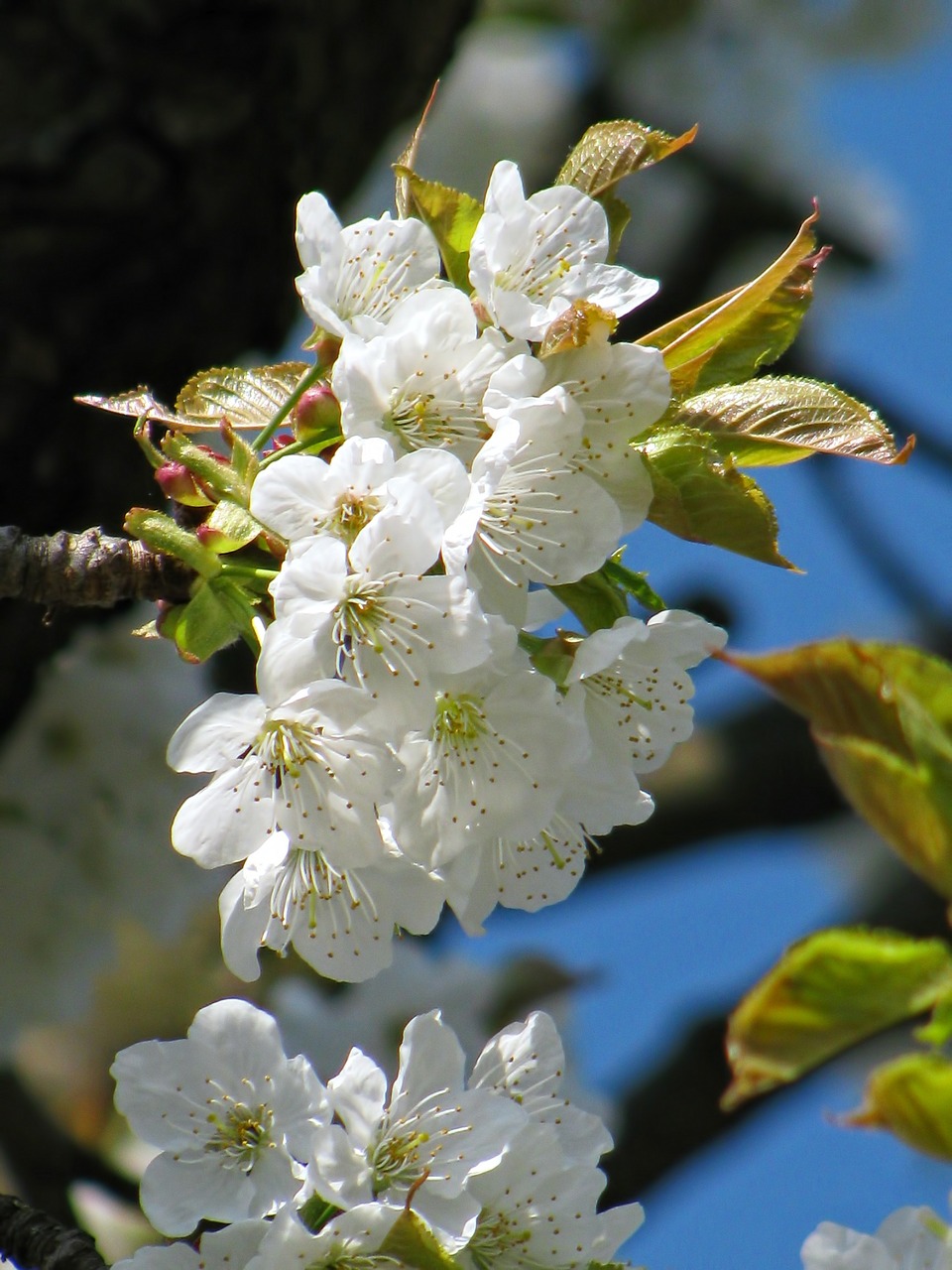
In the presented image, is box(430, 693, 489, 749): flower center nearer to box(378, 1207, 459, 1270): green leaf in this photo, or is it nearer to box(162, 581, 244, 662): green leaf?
box(162, 581, 244, 662): green leaf

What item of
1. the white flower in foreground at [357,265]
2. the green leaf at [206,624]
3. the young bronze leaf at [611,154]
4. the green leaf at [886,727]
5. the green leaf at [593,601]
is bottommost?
the green leaf at [206,624]

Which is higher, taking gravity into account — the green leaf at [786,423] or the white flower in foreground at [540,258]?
the white flower in foreground at [540,258]

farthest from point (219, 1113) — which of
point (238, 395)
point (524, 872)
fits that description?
point (238, 395)

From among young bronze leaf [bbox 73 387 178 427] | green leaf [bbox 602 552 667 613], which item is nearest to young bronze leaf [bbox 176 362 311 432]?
young bronze leaf [bbox 73 387 178 427]

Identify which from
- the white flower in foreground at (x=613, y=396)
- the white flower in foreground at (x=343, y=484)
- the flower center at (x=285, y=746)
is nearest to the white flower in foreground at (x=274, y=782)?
the flower center at (x=285, y=746)

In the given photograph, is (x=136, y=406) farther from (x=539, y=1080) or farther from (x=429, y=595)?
(x=539, y=1080)

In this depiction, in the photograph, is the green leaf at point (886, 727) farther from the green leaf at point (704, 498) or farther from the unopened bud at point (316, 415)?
the unopened bud at point (316, 415)

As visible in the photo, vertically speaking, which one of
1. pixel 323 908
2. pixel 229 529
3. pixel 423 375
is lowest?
pixel 323 908
